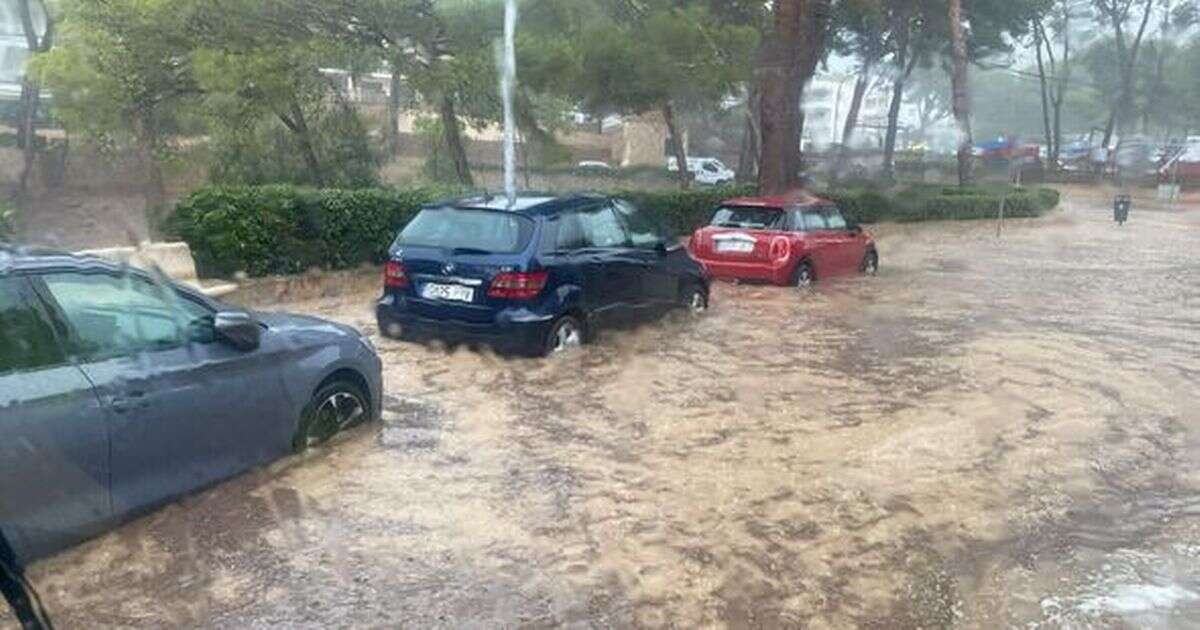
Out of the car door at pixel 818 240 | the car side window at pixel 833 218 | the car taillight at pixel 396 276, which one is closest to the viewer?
the car taillight at pixel 396 276

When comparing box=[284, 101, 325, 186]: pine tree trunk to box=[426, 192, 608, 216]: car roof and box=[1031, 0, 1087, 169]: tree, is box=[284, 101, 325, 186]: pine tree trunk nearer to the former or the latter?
box=[426, 192, 608, 216]: car roof

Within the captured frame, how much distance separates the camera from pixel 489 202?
930 cm

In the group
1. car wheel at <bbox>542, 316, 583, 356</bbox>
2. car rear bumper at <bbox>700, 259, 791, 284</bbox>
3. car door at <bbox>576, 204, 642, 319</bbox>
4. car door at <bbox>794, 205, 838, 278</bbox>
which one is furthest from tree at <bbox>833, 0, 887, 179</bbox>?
car wheel at <bbox>542, 316, 583, 356</bbox>

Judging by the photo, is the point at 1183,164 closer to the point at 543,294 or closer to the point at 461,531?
the point at 543,294

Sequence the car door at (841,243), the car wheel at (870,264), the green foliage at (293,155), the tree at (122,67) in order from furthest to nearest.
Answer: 1. the green foliage at (293,155)
2. the tree at (122,67)
3. the car wheel at (870,264)
4. the car door at (841,243)

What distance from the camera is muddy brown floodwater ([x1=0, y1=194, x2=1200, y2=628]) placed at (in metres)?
4.57

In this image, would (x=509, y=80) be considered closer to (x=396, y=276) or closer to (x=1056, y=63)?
(x=396, y=276)

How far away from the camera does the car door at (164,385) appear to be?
4.73 metres

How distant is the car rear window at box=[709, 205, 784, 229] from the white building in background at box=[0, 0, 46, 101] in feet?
46.2

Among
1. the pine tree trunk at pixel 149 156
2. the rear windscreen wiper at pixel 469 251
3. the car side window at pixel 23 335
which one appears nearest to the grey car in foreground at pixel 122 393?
the car side window at pixel 23 335

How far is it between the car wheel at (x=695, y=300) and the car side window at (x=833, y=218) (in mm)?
4491

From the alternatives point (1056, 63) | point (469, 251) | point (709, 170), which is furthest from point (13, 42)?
point (1056, 63)

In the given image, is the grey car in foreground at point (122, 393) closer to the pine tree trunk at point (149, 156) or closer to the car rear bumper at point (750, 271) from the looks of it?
the car rear bumper at point (750, 271)

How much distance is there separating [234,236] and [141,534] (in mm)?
7694
